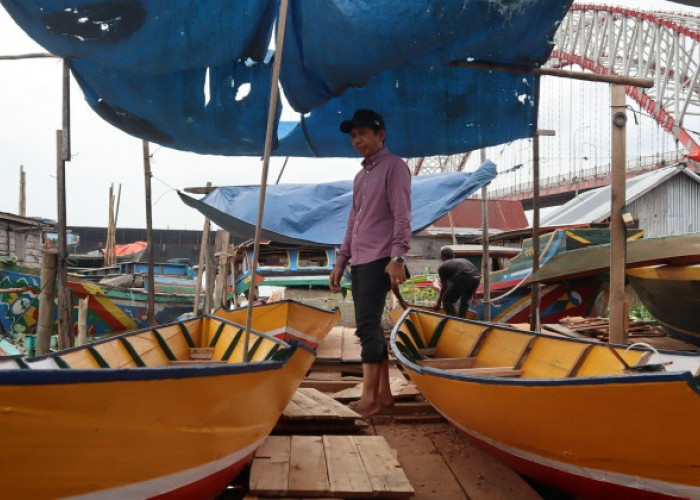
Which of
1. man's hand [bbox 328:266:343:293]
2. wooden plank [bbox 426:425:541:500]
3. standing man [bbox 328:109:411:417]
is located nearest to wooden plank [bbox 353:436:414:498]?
wooden plank [bbox 426:425:541:500]

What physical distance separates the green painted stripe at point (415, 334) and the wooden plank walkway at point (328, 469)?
195cm

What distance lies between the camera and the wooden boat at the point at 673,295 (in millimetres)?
5168

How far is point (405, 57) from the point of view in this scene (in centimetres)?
320

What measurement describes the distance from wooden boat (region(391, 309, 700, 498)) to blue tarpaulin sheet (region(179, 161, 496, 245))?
4025 mm

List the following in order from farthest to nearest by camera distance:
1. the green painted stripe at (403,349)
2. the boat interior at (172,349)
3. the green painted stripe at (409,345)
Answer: the green painted stripe at (409,345) < the green painted stripe at (403,349) < the boat interior at (172,349)

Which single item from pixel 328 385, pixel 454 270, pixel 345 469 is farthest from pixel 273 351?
pixel 454 270

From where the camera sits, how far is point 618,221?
3.55 metres

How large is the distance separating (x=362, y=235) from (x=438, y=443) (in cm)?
143

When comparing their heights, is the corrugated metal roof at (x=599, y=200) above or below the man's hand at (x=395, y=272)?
above

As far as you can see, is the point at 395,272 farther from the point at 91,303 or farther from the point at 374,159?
the point at 91,303

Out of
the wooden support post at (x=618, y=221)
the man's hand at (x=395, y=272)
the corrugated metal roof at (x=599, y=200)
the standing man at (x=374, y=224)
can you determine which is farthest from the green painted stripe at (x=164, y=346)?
the corrugated metal roof at (x=599, y=200)

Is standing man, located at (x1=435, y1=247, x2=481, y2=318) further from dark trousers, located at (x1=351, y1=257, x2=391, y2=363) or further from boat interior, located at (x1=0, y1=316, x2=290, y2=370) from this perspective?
dark trousers, located at (x1=351, y1=257, x2=391, y2=363)

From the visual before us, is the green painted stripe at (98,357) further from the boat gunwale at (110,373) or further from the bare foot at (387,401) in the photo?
the bare foot at (387,401)

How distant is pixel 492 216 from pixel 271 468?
19.1m
